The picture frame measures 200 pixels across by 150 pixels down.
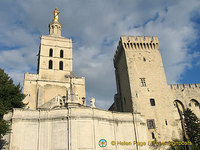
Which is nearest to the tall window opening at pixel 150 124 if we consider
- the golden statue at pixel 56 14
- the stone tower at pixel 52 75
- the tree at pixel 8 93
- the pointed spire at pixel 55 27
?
the stone tower at pixel 52 75

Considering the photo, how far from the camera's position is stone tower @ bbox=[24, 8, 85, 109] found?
1602 inches

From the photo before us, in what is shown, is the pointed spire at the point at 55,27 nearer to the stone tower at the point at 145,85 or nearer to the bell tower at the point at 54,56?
the bell tower at the point at 54,56

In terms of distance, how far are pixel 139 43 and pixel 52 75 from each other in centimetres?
1964

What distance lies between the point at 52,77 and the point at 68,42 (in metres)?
10.6

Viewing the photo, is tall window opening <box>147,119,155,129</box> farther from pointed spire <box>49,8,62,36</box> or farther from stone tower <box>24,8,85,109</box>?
pointed spire <box>49,8,62,36</box>

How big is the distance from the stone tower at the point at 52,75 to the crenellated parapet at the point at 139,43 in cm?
1211

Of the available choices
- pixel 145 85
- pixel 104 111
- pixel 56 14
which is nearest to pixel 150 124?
pixel 145 85

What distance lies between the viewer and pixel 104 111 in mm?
29094

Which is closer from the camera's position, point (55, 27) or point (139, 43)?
point (139, 43)

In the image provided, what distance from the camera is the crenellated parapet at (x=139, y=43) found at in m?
40.7

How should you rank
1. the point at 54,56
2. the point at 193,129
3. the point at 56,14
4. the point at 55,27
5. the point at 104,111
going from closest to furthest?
the point at 104,111 → the point at 193,129 → the point at 54,56 → the point at 55,27 → the point at 56,14

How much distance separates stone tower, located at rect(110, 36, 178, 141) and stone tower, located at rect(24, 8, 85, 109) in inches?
338

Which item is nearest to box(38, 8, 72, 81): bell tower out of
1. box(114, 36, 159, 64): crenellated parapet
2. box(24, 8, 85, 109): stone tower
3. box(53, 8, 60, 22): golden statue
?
box(24, 8, 85, 109): stone tower

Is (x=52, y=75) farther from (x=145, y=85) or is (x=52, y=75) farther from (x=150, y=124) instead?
(x=150, y=124)
